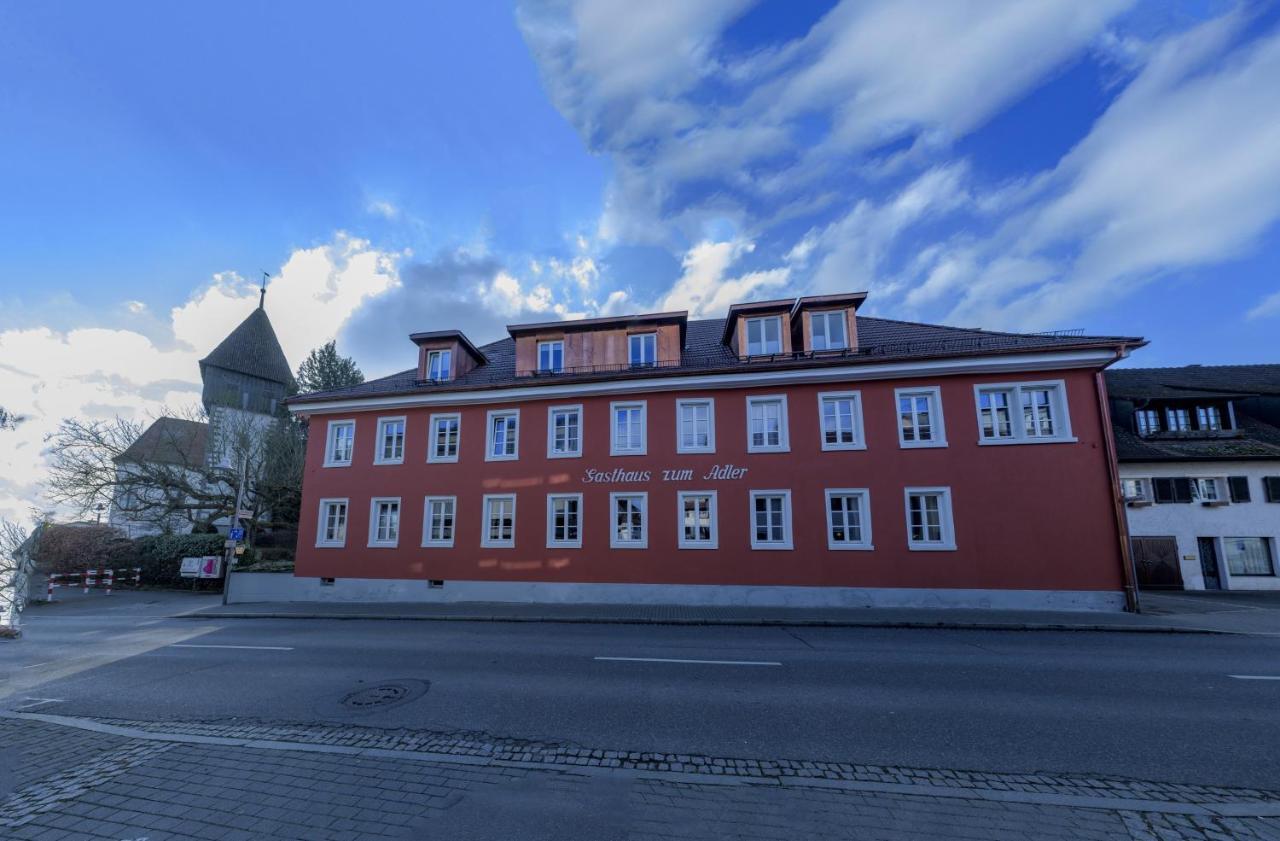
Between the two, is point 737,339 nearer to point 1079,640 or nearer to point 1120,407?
point 1079,640

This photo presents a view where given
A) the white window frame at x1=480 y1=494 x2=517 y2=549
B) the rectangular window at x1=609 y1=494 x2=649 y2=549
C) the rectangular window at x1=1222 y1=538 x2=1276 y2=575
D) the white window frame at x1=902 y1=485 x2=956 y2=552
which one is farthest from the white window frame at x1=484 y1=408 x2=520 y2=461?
the rectangular window at x1=1222 y1=538 x2=1276 y2=575

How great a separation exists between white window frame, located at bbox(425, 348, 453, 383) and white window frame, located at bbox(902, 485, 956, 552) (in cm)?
1673

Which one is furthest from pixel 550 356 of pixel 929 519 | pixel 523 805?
pixel 523 805

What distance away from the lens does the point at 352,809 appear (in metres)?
4.17

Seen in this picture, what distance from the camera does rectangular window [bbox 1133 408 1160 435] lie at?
79.9ft

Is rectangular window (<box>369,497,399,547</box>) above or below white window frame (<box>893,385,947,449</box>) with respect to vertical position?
below

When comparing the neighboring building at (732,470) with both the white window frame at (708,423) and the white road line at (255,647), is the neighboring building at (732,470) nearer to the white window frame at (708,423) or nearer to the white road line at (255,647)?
the white window frame at (708,423)

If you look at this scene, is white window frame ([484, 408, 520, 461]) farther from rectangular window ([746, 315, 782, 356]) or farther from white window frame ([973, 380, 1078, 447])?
white window frame ([973, 380, 1078, 447])

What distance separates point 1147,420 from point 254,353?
63.5m

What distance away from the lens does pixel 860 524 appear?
16047 millimetres

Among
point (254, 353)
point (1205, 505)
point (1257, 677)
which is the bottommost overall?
point (1257, 677)

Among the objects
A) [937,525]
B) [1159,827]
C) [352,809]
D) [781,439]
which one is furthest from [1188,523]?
[352,809]

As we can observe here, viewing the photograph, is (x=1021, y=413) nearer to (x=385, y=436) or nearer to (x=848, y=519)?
(x=848, y=519)

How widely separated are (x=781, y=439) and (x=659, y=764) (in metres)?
13.0
